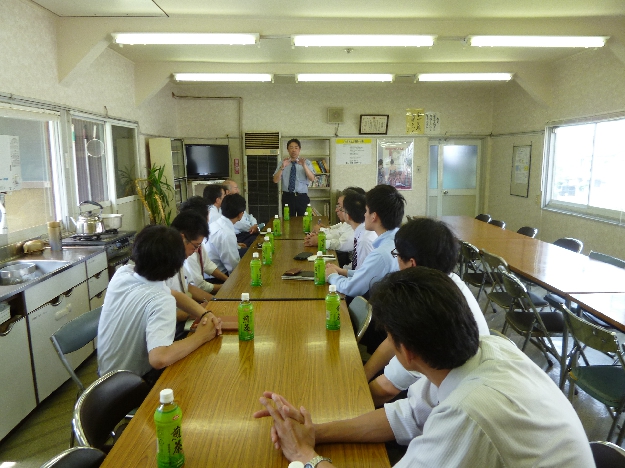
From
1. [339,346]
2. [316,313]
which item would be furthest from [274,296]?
[339,346]

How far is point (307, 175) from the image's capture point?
7168 mm

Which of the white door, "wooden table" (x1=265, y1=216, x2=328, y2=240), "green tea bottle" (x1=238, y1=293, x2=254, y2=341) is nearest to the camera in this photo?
"green tea bottle" (x1=238, y1=293, x2=254, y2=341)

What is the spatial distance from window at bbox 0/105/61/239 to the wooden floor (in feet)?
4.64

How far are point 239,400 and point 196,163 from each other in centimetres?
684

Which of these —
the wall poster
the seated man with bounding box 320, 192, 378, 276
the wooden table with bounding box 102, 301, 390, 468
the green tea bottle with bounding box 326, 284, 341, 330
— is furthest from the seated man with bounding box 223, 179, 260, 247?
the wall poster

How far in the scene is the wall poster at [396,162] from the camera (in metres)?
8.34

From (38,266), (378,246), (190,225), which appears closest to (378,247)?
(378,246)

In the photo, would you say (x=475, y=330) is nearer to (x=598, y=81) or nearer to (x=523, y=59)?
(x=598, y=81)

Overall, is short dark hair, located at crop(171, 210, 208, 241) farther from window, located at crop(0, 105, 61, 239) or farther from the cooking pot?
the cooking pot

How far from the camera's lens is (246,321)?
193cm

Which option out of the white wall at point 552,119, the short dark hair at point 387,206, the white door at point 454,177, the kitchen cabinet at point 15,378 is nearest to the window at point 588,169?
the white wall at point 552,119

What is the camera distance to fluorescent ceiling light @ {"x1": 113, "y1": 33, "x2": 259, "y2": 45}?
4.11 metres

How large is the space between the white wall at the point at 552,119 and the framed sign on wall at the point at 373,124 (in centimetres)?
207

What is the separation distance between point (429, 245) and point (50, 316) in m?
2.51
